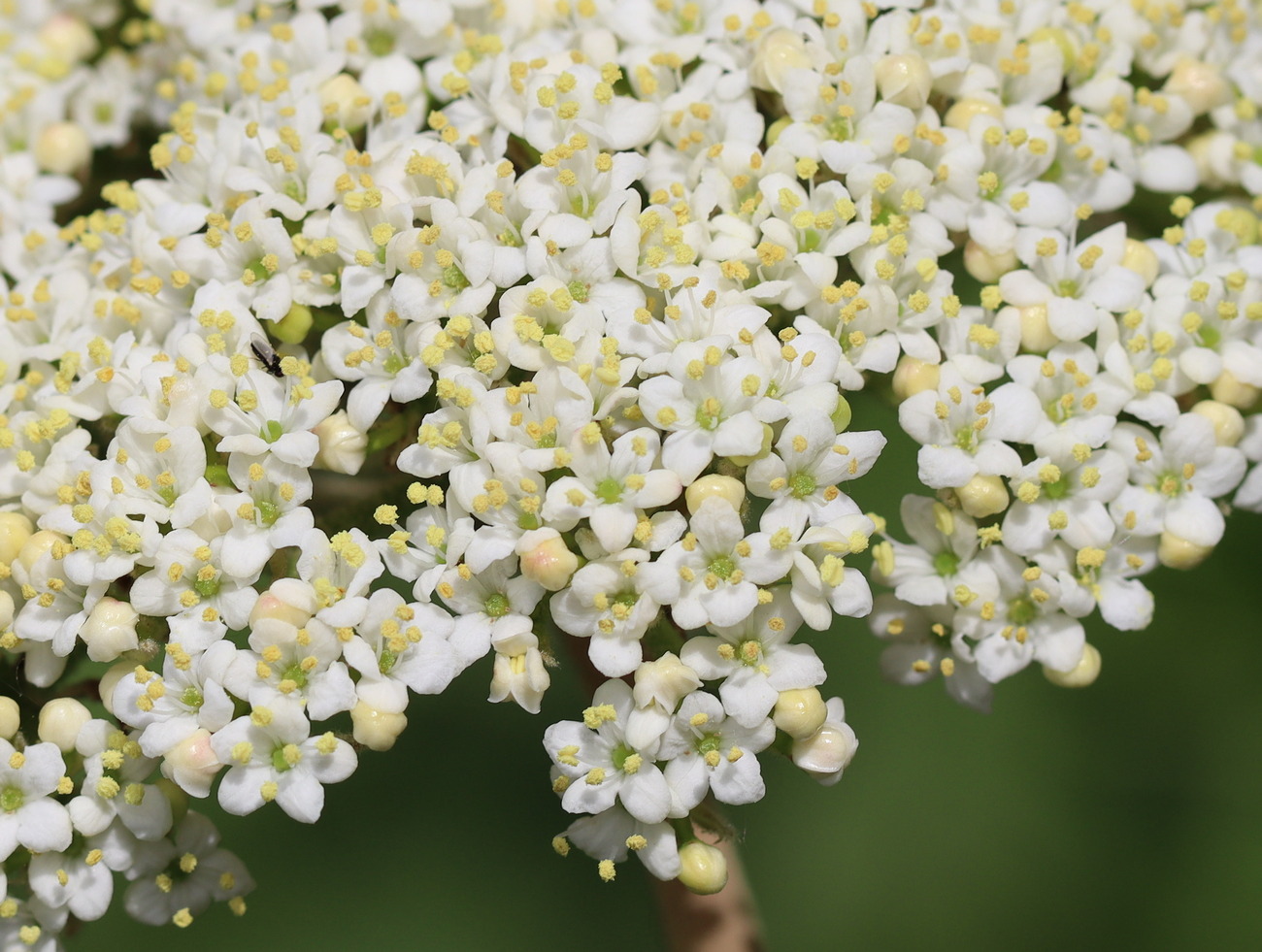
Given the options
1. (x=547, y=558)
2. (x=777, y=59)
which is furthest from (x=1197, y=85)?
(x=547, y=558)

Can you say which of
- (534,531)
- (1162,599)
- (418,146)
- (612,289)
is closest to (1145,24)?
(612,289)

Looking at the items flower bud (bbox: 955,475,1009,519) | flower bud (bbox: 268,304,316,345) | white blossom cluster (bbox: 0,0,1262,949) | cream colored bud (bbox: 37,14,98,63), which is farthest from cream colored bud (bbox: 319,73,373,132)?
flower bud (bbox: 955,475,1009,519)

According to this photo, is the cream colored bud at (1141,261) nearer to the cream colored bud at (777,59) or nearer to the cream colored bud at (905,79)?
the cream colored bud at (905,79)

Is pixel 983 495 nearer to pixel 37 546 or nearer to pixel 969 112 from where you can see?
pixel 969 112

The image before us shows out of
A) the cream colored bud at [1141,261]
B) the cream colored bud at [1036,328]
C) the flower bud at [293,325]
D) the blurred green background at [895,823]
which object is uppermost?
the cream colored bud at [1141,261]

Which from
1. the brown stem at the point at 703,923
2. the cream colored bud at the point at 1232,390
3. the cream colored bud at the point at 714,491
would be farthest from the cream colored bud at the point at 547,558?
the cream colored bud at the point at 1232,390

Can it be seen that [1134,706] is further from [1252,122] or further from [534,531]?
[534,531]
